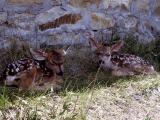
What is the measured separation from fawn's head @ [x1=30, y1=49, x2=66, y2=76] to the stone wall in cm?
87

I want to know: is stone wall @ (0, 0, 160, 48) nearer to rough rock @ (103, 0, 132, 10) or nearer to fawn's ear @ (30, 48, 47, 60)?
rough rock @ (103, 0, 132, 10)

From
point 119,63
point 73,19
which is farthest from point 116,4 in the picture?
point 119,63

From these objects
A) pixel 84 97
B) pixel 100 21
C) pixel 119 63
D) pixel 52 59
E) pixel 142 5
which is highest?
pixel 142 5

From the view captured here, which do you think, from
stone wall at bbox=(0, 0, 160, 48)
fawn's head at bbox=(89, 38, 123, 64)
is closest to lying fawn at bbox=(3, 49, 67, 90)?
fawn's head at bbox=(89, 38, 123, 64)

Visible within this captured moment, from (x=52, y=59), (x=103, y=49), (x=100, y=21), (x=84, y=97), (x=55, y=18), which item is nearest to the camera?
(x=84, y=97)

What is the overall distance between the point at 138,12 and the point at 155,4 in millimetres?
320

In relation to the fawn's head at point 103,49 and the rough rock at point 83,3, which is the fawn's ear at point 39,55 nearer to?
the fawn's head at point 103,49

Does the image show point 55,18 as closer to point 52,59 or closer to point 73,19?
point 73,19

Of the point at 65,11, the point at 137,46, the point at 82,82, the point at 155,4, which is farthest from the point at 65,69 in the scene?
the point at 155,4

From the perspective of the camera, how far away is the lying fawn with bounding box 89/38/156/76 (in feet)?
21.7

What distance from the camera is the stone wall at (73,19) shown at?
6.74m

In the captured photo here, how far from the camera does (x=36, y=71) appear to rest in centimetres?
592

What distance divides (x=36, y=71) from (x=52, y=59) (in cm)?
27

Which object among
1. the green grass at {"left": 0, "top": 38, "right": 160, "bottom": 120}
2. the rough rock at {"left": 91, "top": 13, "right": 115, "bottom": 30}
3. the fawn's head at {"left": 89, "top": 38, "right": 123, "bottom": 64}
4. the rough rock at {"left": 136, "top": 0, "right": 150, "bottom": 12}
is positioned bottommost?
the green grass at {"left": 0, "top": 38, "right": 160, "bottom": 120}
